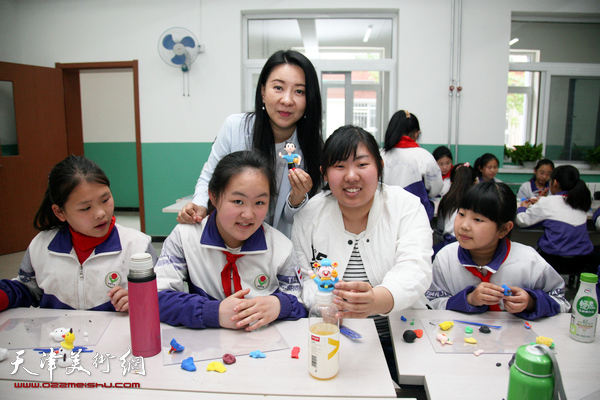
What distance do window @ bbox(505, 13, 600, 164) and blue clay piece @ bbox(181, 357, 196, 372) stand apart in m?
5.36

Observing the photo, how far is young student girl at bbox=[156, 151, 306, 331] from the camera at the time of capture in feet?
4.38

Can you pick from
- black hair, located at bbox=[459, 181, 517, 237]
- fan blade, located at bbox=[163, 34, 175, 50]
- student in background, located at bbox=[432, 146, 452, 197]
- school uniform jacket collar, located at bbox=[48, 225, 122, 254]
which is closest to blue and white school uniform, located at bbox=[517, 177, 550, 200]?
→ student in background, located at bbox=[432, 146, 452, 197]

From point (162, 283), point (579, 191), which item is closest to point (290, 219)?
point (162, 283)

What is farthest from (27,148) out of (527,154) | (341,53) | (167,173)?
(527,154)

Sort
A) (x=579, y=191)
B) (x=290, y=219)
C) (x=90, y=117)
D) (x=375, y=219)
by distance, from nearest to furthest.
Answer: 1. (x=375, y=219)
2. (x=290, y=219)
3. (x=579, y=191)
4. (x=90, y=117)

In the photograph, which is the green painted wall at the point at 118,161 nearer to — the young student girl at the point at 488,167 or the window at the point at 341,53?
the window at the point at 341,53

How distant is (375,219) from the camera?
1.49 m

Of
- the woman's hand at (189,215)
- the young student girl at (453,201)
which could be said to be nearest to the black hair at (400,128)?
the young student girl at (453,201)

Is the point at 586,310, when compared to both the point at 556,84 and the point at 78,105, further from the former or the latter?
the point at 78,105

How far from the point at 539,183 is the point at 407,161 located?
1.96 metres

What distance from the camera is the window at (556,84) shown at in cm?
503

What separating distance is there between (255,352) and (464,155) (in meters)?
4.54

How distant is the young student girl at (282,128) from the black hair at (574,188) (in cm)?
234

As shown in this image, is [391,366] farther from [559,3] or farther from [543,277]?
[559,3]
